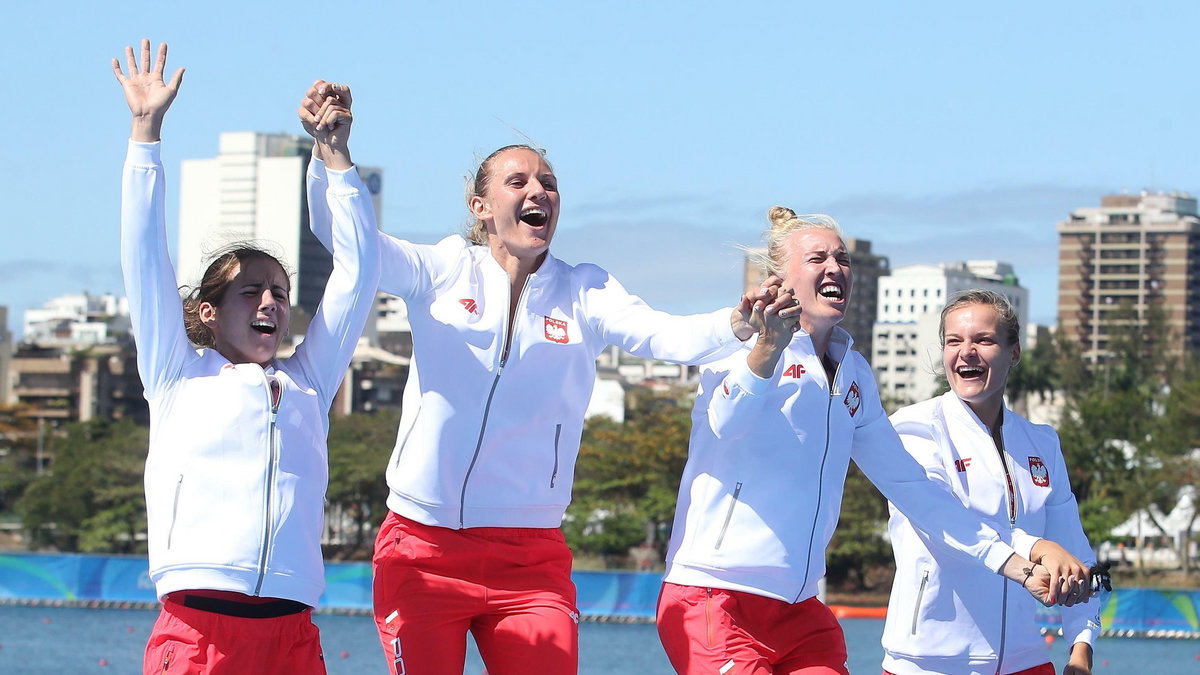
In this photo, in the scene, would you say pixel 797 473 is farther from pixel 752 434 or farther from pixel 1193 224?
pixel 1193 224

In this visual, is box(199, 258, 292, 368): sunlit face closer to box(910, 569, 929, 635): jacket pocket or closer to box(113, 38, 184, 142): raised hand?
box(113, 38, 184, 142): raised hand

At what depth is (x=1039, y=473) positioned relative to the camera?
748cm

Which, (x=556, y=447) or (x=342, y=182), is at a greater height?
(x=342, y=182)

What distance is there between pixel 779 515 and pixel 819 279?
3.12ft

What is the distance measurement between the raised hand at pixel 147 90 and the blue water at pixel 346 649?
2648 centimetres

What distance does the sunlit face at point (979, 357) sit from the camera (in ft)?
24.5

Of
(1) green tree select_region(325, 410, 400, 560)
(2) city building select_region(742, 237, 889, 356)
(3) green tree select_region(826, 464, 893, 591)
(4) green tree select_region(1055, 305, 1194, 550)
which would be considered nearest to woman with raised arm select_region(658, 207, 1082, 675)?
(3) green tree select_region(826, 464, 893, 591)

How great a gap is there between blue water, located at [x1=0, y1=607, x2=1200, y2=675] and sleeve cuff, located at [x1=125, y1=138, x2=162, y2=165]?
26.6 m

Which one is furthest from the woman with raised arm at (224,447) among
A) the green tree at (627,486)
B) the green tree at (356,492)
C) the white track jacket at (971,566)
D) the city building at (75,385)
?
the city building at (75,385)

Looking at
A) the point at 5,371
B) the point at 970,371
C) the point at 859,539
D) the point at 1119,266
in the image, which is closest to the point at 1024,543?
the point at 970,371

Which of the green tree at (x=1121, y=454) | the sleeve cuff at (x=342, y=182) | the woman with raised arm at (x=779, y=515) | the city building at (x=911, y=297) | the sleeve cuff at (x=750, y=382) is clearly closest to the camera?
the sleeve cuff at (x=342, y=182)

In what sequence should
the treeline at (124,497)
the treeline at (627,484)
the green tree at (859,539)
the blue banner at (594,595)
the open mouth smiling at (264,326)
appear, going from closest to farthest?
the open mouth smiling at (264,326), the blue banner at (594,595), the green tree at (859,539), the treeline at (627,484), the treeline at (124,497)

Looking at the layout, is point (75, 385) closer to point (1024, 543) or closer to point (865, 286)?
point (865, 286)

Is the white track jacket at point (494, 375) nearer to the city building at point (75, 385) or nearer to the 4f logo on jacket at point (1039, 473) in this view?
the 4f logo on jacket at point (1039, 473)
